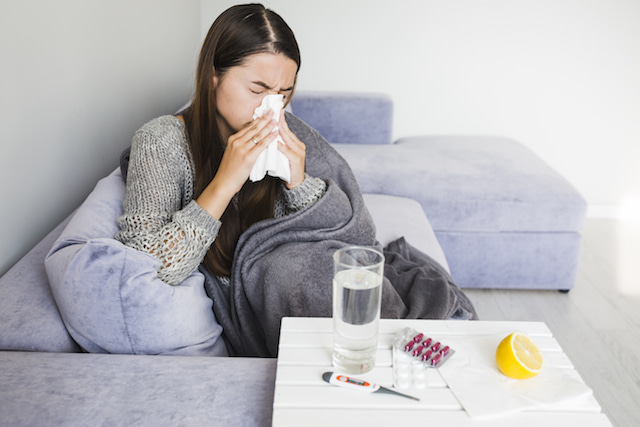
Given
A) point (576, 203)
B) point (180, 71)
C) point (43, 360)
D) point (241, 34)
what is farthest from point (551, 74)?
point (43, 360)

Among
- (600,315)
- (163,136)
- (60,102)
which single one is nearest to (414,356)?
(163,136)

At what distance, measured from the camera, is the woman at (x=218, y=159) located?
1.06 m

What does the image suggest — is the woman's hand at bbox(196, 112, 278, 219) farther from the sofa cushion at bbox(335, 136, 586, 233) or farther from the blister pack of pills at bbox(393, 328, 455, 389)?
the sofa cushion at bbox(335, 136, 586, 233)

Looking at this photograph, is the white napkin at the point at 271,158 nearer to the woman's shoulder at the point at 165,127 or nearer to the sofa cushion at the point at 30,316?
the woman's shoulder at the point at 165,127

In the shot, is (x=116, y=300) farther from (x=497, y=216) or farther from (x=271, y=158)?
(x=497, y=216)

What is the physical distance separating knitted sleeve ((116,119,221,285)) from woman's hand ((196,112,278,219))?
0.09ft

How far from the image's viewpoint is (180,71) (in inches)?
107

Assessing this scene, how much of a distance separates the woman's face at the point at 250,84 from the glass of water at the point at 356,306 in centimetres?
57

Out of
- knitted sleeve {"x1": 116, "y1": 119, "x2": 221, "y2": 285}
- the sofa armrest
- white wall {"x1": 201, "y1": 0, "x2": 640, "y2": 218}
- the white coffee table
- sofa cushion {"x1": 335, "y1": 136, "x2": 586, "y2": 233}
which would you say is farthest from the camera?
white wall {"x1": 201, "y1": 0, "x2": 640, "y2": 218}

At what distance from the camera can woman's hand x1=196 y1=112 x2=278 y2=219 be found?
1080 millimetres

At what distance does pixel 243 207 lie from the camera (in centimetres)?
129

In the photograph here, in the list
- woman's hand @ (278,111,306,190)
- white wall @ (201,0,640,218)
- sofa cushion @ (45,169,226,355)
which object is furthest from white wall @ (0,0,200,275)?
white wall @ (201,0,640,218)

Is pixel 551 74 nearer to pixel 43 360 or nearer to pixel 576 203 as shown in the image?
pixel 576 203

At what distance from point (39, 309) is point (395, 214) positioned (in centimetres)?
128
